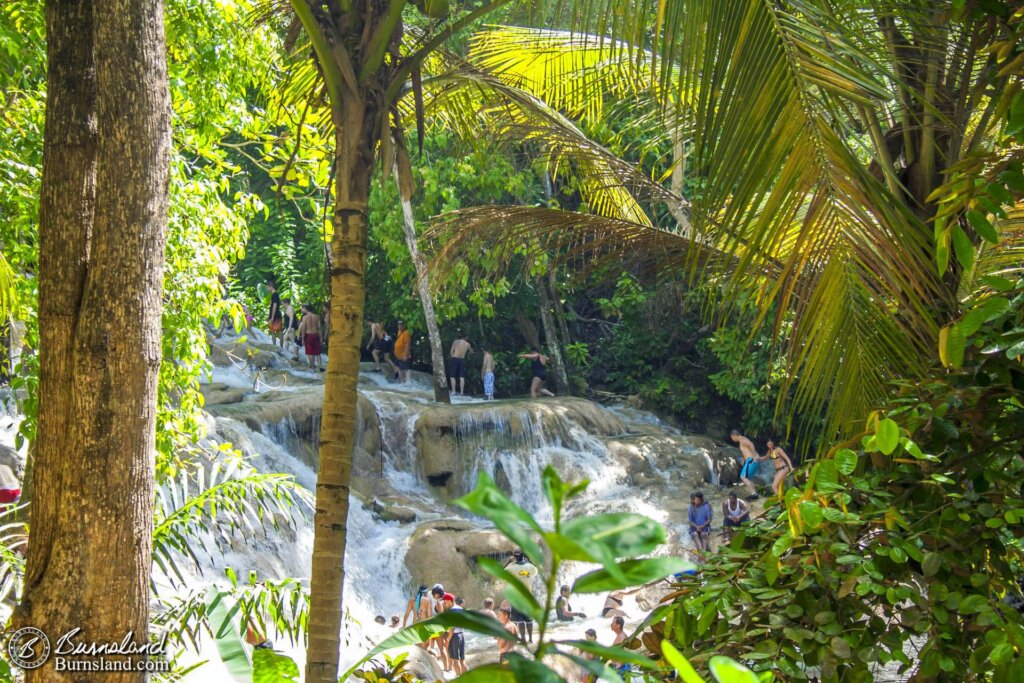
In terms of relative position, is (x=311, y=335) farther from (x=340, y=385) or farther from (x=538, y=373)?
(x=340, y=385)

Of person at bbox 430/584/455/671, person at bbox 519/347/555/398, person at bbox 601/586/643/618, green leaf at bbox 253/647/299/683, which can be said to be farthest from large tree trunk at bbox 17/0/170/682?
person at bbox 519/347/555/398

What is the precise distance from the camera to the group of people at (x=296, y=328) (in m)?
21.8

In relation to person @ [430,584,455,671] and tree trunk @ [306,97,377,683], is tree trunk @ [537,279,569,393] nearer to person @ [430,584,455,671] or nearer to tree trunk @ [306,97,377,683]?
person @ [430,584,455,671]

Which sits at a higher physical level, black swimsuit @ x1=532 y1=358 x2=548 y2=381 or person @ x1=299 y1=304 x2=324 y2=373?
person @ x1=299 y1=304 x2=324 y2=373

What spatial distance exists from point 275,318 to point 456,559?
39.4 feet

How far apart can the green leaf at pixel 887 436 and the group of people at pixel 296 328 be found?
20142 mm

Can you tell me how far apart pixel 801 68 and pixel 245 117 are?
6079 mm

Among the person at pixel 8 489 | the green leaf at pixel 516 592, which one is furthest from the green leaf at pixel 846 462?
the person at pixel 8 489

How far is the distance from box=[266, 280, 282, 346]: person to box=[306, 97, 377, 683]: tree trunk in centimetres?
1998

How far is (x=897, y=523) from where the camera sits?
2.39 m

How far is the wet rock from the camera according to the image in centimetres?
1367

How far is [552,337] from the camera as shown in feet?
75.0

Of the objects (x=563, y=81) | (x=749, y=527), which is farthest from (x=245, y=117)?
(x=749, y=527)

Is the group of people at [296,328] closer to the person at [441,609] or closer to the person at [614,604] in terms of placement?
the person at [614,604]
